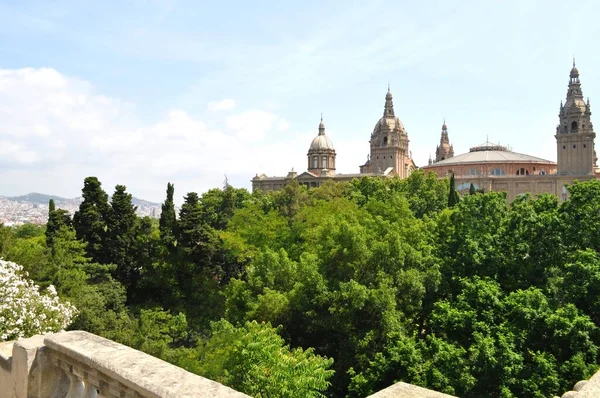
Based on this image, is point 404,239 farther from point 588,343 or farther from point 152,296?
point 152,296

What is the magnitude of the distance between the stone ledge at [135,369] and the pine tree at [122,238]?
90.6ft

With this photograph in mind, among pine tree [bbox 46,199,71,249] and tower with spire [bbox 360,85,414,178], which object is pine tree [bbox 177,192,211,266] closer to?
pine tree [bbox 46,199,71,249]

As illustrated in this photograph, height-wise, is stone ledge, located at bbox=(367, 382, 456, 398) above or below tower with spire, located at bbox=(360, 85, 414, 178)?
below

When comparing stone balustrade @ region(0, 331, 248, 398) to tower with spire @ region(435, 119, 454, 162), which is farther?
tower with spire @ region(435, 119, 454, 162)

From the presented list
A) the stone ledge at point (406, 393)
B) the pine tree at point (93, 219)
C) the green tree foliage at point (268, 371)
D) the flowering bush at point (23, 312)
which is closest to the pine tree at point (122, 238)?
the pine tree at point (93, 219)

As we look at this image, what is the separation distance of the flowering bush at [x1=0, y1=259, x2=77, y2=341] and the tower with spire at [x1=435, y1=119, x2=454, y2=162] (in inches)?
4957

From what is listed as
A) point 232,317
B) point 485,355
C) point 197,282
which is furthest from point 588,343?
point 197,282

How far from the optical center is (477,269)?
66.7 feet

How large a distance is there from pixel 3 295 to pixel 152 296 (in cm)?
1896

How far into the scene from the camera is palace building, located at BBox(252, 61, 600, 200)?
270ft

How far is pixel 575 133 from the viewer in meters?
81.9

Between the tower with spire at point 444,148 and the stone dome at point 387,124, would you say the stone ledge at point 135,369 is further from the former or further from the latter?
the tower with spire at point 444,148

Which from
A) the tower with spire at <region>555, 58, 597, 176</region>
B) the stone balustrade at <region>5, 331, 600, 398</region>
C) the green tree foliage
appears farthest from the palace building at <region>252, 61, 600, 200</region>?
the stone balustrade at <region>5, 331, 600, 398</region>

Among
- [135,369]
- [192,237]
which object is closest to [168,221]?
[192,237]
